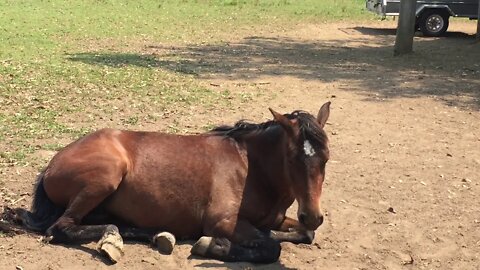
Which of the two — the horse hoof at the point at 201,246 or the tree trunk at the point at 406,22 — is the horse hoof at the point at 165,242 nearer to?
the horse hoof at the point at 201,246

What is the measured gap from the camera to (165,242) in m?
4.70

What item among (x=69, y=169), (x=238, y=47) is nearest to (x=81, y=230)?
(x=69, y=169)

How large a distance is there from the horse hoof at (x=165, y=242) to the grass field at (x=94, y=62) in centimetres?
235

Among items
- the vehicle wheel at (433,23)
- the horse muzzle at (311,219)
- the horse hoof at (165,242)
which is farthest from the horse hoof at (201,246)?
the vehicle wheel at (433,23)

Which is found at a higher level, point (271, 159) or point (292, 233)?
point (271, 159)

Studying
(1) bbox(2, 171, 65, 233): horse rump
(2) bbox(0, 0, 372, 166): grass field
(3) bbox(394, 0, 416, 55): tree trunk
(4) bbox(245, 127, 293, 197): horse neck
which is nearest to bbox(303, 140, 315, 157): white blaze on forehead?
(4) bbox(245, 127, 293, 197): horse neck

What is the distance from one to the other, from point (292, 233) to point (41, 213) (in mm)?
1822

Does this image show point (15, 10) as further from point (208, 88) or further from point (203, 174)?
point (203, 174)

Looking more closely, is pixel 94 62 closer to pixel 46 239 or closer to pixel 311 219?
pixel 46 239

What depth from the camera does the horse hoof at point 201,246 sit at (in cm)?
468

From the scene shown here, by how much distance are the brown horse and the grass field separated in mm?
1931

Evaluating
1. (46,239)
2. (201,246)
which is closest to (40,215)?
(46,239)

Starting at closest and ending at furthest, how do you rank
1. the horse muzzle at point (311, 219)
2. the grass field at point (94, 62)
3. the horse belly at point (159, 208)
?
the horse muzzle at point (311, 219) → the horse belly at point (159, 208) → the grass field at point (94, 62)

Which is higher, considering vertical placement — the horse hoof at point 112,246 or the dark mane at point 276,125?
the dark mane at point 276,125
